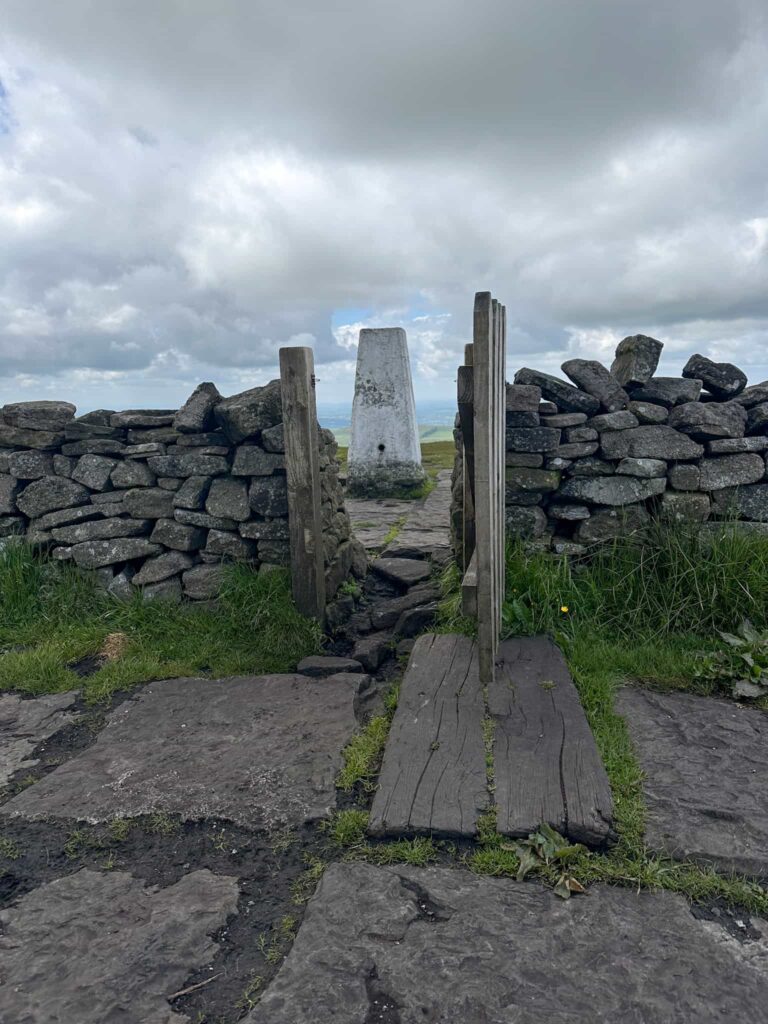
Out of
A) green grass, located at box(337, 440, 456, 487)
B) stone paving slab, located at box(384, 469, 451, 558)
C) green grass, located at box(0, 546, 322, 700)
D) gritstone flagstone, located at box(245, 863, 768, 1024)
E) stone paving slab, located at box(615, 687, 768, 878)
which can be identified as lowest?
gritstone flagstone, located at box(245, 863, 768, 1024)

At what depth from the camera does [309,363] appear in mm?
5477

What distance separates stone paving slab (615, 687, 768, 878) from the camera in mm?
3002

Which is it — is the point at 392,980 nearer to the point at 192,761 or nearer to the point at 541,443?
the point at 192,761

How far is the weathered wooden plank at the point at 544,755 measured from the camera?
309 centimetres

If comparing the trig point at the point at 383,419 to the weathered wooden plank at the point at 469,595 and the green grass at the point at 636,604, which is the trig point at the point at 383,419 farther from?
the weathered wooden plank at the point at 469,595

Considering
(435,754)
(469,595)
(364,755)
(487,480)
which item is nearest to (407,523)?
(469,595)

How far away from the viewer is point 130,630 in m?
5.61

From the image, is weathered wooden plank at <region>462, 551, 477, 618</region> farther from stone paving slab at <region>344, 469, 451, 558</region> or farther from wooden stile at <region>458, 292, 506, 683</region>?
stone paving slab at <region>344, 469, 451, 558</region>

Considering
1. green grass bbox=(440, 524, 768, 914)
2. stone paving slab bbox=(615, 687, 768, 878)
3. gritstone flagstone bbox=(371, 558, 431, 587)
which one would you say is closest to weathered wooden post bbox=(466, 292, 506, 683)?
green grass bbox=(440, 524, 768, 914)

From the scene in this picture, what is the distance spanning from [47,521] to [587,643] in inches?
177

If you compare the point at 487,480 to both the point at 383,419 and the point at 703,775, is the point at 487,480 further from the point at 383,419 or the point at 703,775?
the point at 383,419

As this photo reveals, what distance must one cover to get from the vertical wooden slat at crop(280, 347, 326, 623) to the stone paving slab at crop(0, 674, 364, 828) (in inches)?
34.1

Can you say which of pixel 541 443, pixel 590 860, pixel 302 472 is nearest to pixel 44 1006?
pixel 590 860

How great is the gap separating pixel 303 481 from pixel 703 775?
10.9 feet
